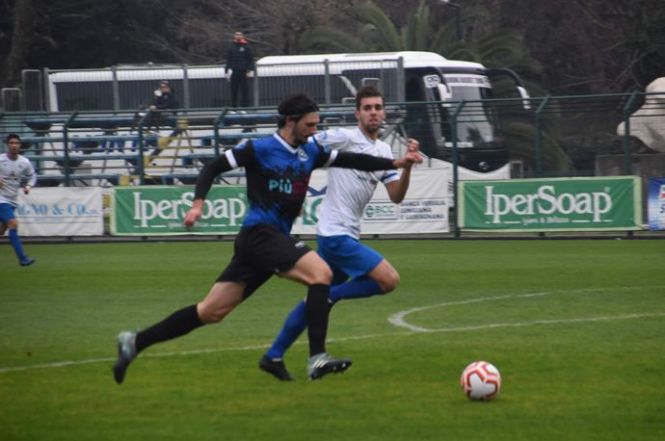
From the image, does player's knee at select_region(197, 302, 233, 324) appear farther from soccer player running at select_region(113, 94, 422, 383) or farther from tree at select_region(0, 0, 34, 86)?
tree at select_region(0, 0, 34, 86)

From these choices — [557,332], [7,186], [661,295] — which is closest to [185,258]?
[7,186]

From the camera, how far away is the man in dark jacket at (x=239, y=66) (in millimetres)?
29266

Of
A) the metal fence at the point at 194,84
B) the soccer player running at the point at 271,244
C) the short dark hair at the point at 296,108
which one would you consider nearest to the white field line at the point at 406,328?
the soccer player running at the point at 271,244

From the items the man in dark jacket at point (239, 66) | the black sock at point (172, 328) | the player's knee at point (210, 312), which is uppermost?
the man in dark jacket at point (239, 66)

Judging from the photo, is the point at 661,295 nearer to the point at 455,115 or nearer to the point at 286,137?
the point at 286,137

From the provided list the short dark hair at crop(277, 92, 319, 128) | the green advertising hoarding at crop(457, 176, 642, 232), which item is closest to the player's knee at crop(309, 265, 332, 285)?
the short dark hair at crop(277, 92, 319, 128)

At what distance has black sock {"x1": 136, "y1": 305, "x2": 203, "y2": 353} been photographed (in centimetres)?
837

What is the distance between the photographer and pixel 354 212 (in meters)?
9.52

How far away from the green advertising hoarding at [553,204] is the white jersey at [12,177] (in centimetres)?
797

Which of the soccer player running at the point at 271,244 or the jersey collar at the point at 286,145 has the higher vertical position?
the jersey collar at the point at 286,145

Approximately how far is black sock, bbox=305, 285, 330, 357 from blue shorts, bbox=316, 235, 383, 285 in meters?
0.74

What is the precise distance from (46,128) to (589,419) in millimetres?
24893

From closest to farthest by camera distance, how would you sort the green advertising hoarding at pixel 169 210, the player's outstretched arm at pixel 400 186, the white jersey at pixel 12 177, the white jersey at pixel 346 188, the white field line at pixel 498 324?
1. the player's outstretched arm at pixel 400 186
2. the white jersey at pixel 346 188
3. the white field line at pixel 498 324
4. the white jersey at pixel 12 177
5. the green advertising hoarding at pixel 169 210

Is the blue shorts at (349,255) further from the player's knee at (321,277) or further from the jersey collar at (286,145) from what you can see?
the jersey collar at (286,145)
